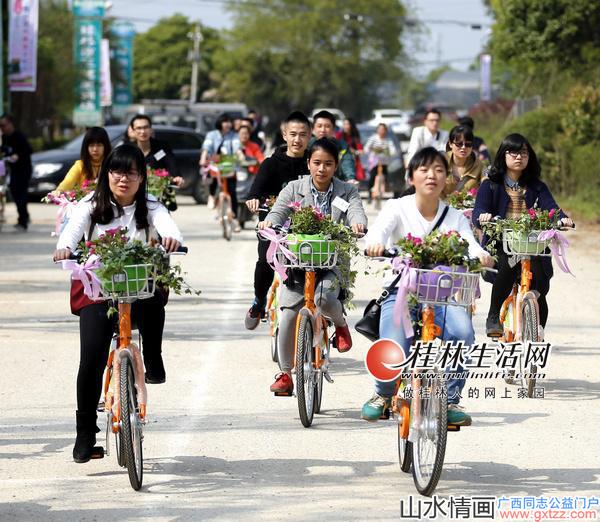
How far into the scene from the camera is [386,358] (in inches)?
285

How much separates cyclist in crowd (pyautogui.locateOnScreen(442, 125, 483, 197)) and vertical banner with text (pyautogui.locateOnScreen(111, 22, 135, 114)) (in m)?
54.9

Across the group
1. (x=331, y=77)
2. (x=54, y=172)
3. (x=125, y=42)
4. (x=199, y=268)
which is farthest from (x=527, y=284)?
(x=331, y=77)

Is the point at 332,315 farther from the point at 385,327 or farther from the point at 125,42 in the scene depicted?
the point at 125,42

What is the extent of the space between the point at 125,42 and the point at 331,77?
3951 centimetres

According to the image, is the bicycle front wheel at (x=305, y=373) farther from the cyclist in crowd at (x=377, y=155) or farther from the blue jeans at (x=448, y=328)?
the cyclist in crowd at (x=377, y=155)

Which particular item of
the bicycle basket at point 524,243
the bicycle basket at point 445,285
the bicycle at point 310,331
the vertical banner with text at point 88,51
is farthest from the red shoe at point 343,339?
the vertical banner with text at point 88,51

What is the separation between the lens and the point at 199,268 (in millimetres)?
17891

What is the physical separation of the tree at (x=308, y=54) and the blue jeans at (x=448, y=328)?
98161 millimetres

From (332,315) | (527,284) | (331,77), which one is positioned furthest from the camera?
(331,77)

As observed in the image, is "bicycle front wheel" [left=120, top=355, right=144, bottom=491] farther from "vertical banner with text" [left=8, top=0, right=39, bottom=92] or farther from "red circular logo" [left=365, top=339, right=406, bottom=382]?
"vertical banner with text" [left=8, top=0, right=39, bottom=92]

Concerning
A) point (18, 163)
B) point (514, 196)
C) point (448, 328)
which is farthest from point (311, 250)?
point (18, 163)

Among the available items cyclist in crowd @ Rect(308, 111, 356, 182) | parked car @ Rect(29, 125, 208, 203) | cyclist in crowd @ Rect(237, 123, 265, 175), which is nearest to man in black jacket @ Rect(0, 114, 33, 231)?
cyclist in crowd @ Rect(237, 123, 265, 175)

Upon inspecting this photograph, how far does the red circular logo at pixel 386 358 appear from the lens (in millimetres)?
7199

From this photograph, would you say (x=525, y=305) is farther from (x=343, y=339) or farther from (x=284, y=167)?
(x=284, y=167)
